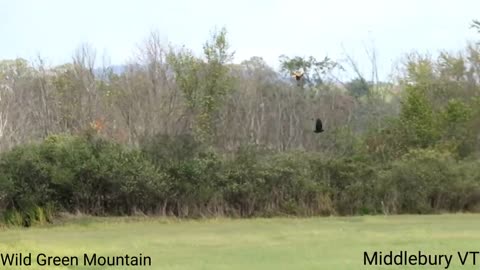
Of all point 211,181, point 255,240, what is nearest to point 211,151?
point 211,181

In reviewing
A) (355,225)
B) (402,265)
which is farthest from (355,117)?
(402,265)

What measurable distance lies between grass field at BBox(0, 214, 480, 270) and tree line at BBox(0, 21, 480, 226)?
5.42 ft

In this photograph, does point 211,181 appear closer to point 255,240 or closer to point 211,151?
point 211,151

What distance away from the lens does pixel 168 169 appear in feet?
99.9

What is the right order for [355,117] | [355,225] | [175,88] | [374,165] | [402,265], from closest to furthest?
[402,265], [355,225], [374,165], [175,88], [355,117]

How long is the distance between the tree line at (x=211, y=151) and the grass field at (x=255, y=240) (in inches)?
65.0

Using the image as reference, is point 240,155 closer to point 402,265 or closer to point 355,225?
point 355,225

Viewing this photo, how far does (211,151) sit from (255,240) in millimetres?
11316

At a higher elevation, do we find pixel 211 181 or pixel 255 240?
pixel 211 181

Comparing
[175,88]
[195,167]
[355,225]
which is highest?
[175,88]

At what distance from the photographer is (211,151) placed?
31.4 meters

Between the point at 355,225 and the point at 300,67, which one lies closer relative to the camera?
the point at 355,225

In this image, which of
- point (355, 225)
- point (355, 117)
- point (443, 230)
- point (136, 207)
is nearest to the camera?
point (443, 230)

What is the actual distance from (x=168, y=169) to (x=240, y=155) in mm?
3079
